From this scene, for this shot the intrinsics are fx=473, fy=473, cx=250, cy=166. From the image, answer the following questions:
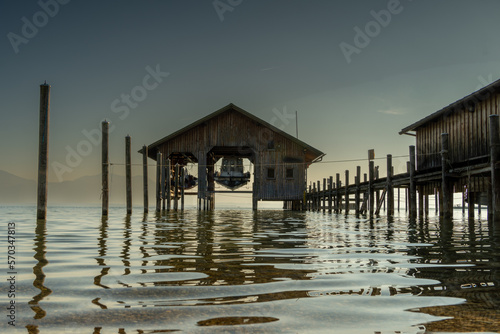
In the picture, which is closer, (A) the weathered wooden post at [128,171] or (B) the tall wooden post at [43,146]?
(B) the tall wooden post at [43,146]

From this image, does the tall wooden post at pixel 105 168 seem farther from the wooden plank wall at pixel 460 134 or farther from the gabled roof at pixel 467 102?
the gabled roof at pixel 467 102

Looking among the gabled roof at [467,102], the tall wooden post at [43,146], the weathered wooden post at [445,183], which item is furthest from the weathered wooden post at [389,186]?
the tall wooden post at [43,146]

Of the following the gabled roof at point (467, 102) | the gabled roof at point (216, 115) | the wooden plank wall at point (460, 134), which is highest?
the gabled roof at point (216, 115)

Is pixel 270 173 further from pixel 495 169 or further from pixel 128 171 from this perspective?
pixel 495 169

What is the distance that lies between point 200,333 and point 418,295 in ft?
5.21

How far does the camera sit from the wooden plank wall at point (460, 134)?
729 inches

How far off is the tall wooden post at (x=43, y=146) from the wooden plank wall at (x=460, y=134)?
14218 mm

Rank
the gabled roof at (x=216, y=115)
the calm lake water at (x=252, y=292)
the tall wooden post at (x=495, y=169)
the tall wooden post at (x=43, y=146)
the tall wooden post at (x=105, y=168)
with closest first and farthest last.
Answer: the calm lake water at (x=252, y=292) → the tall wooden post at (x=495, y=169) → the tall wooden post at (x=43, y=146) → the tall wooden post at (x=105, y=168) → the gabled roof at (x=216, y=115)

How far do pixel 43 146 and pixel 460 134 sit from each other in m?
16.7

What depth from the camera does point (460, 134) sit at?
20641 mm

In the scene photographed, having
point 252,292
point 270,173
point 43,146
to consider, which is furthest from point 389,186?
point 252,292

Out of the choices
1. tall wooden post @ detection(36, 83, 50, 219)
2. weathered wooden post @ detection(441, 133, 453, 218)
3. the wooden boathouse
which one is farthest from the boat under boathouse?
tall wooden post @ detection(36, 83, 50, 219)

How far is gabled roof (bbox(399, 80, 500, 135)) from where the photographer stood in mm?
17438

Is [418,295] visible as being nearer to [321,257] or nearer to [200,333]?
[200,333]
